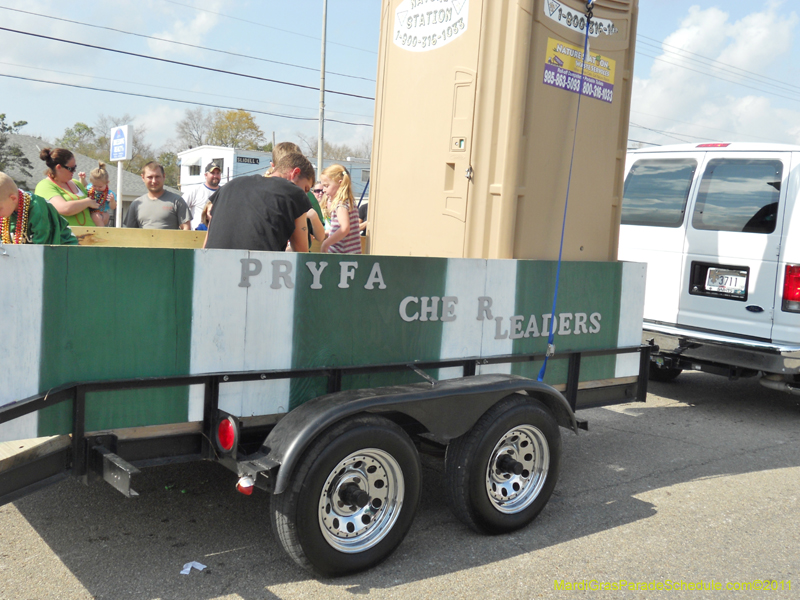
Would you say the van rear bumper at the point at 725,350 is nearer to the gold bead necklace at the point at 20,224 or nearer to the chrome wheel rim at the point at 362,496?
the chrome wheel rim at the point at 362,496

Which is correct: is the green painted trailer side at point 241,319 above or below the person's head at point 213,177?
below

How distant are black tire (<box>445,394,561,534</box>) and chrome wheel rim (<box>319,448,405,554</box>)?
1.36 feet

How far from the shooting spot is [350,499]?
3133mm

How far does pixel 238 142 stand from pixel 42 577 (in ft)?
208

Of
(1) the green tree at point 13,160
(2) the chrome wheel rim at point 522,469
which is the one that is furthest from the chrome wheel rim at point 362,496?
(1) the green tree at point 13,160

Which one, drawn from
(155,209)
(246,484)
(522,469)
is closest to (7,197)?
(246,484)

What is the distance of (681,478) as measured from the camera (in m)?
4.91

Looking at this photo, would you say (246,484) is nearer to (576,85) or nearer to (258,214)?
(258,214)

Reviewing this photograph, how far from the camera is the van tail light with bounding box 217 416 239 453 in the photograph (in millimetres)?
2992

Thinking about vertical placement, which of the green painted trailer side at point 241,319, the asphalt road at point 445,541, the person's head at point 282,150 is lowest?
Result: the asphalt road at point 445,541

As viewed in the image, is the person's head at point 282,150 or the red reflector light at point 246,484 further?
the person's head at point 282,150

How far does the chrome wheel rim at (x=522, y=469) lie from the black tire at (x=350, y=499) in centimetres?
54

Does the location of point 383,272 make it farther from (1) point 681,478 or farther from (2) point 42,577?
(1) point 681,478

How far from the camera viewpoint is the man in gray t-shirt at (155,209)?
6840mm
